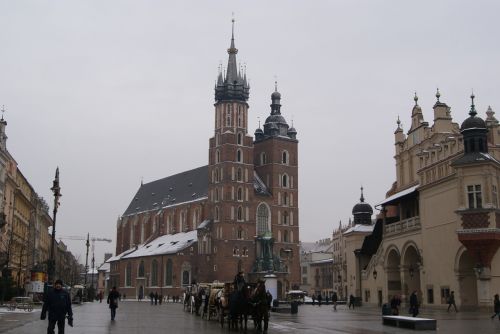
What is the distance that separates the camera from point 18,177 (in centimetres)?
6175

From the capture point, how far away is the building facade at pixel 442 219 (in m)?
37.1

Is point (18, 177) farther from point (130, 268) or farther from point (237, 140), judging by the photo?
point (130, 268)

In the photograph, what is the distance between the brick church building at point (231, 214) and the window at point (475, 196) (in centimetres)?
5022

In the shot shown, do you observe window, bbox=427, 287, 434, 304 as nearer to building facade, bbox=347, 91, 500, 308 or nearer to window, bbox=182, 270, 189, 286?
building facade, bbox=347, 91, 500, 308

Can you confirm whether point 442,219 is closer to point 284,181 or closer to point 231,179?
point 231,179

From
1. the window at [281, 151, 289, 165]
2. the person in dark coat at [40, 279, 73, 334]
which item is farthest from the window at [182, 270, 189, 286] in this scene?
the person in dark coat at [40, 279, 73, 334]

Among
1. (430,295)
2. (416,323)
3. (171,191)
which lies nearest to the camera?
(416,323)

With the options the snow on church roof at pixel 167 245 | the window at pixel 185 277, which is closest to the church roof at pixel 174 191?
the snow on church roof at pixel 167 245

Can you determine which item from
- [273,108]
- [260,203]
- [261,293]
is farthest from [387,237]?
[273,108]

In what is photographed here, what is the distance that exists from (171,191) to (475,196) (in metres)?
87.0

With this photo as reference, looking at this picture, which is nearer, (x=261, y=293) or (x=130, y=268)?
(x=261, y=293)

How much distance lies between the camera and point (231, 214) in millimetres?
95688

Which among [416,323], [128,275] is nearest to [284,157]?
[128,275]

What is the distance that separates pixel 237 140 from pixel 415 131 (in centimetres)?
5038
